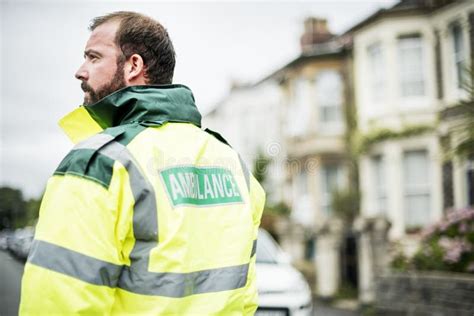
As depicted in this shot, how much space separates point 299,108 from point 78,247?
64.7 ft

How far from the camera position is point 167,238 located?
4.89ft

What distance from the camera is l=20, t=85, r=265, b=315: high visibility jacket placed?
1396mm

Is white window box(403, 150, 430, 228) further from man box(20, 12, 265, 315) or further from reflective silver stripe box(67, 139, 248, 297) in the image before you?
reflective silver stripe box(67, 139, 248, 297)

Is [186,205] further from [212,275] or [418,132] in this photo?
[418,132]

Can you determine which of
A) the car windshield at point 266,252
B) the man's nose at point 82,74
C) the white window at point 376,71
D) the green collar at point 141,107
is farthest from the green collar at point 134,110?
the white window at point 376,71

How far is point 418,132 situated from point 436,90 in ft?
4.51

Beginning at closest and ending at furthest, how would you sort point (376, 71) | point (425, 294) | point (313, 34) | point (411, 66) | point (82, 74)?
1. point (82, 74)
2. point (425, 294)
3. point (411, 66)
4. point (376, 71)
5. point (313, 34)

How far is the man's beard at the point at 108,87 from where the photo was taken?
5.68ft

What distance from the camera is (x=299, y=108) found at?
819 inches

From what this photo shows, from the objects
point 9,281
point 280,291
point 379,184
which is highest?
point 379,184

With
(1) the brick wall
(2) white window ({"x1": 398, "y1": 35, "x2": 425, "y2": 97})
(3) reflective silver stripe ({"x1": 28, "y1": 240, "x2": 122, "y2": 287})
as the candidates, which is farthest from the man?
(2) white window ({"x1": 398, "y1": 35, "x2": 425, "y2": 97})

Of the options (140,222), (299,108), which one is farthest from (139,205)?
(299,108)

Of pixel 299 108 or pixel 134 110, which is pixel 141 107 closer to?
pixel 134 110

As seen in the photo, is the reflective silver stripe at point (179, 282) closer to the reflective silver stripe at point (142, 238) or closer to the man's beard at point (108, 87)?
the reflective silver stripe at point (142, 238)
